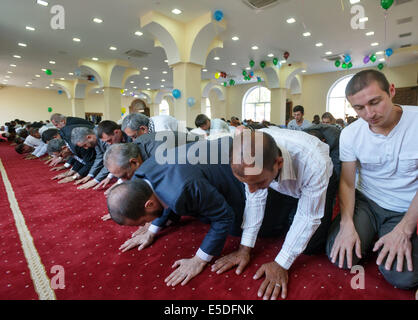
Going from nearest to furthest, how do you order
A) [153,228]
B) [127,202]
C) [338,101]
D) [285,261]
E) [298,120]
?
[127,202]
[285,261]
[153,228]
[298,120]
[338,101]

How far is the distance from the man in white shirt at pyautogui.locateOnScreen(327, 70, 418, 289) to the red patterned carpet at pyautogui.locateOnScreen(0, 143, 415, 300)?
0.12 metres

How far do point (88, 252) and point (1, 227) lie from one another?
0.89 metres

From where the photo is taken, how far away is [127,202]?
38.9 inches

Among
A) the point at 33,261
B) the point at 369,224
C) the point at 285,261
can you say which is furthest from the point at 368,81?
the point at 33,261

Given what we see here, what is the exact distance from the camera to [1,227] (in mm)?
1751

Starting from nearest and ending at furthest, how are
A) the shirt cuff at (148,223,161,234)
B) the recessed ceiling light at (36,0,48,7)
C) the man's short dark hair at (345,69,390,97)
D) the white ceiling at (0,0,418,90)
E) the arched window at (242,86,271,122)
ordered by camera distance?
the man's short dark hair at (345,69,390,97), the shirt cuff at (148,223,161,234), the recessed ceiling light at (36,0,48,7), the white ceiling at (0,0,418,90), the arched window at (242,86,271,122)

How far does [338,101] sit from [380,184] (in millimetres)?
11870

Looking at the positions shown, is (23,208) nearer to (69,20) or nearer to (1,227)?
(1,227)

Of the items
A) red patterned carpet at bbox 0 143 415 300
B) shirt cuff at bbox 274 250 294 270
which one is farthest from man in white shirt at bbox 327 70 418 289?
shirt cuff at bbox 274 250 294 270

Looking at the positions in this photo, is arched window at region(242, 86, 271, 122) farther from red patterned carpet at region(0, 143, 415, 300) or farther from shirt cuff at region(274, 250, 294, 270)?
shirt cuff at region(274, 250, 294, 270)

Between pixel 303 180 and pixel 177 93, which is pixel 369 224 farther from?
pixel 177 93

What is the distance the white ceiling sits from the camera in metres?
4.69
